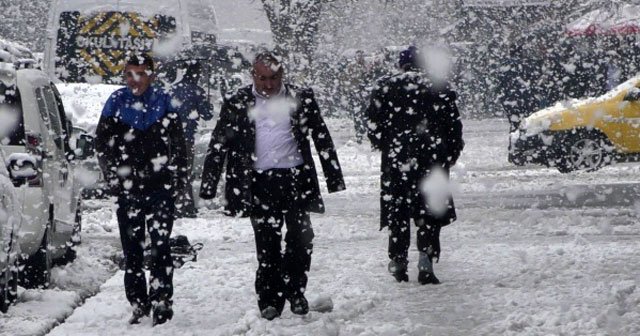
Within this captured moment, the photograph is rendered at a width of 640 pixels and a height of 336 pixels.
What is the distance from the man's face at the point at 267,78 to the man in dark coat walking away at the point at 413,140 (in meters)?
1.35

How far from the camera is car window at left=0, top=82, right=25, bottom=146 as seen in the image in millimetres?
8773

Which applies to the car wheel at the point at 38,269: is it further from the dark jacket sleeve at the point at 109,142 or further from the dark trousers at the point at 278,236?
the dark trousers at the point at 278,236

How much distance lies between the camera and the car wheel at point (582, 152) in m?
18.4

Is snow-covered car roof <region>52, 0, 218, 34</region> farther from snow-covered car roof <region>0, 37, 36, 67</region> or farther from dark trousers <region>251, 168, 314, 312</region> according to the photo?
dark trousers <region>251, 168, 314, 312</region>

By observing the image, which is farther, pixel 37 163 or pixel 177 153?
pixel 37 163

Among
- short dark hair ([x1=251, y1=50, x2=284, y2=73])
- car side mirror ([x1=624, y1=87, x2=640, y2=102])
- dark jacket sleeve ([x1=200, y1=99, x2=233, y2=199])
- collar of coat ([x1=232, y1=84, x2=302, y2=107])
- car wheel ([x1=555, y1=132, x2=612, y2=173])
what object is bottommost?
car wheel ([x1=555, y1=132, x2=612, y2=173])

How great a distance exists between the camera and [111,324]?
7.91m

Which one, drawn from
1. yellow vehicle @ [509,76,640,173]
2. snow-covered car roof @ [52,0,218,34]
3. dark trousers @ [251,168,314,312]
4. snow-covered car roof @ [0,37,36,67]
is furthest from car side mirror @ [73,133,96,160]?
yellow vehicle @ [509,76,640,173]

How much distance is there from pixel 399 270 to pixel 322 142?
1.65 metres

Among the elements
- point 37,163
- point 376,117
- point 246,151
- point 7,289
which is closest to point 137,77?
point 246,151

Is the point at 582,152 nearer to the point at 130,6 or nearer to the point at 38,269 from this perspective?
the point at 130,6

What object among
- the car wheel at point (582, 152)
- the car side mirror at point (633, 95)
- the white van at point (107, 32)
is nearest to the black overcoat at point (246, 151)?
the car side mirror at point (633, 95)

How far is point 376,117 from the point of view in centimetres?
917

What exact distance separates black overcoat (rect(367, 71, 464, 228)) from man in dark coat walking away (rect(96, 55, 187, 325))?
1.82 meters
